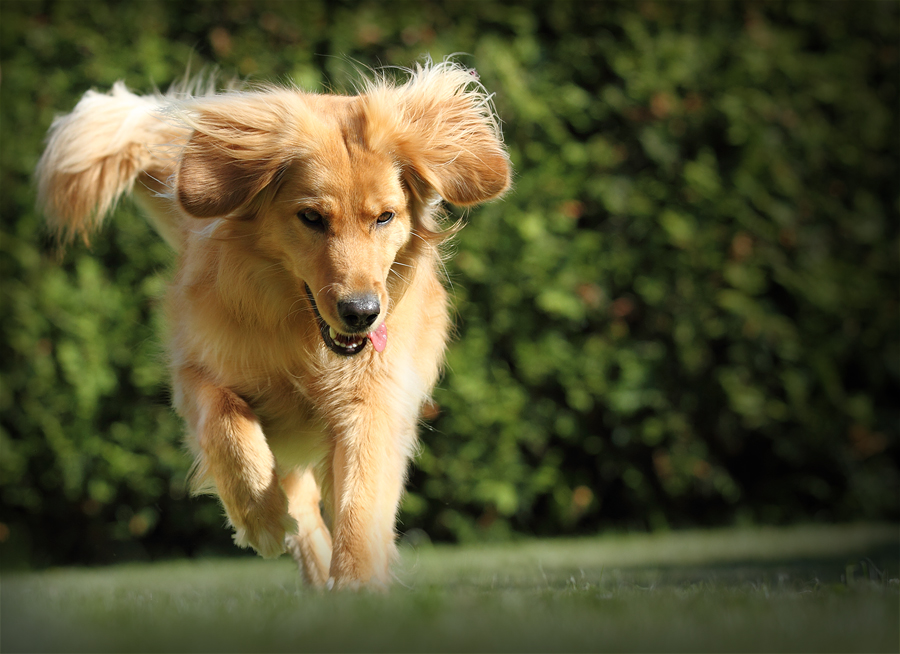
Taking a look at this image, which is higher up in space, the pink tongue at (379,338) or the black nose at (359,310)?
the black nose at (359,310)

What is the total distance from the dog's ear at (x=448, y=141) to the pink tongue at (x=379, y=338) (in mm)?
551

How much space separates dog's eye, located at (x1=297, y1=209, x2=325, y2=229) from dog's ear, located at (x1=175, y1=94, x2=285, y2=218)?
0.19 metres

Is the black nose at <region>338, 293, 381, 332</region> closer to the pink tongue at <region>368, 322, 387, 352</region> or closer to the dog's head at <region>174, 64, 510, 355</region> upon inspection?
the dog's head at <region>174, 64, 510, 355</region>

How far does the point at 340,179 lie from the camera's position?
2.99m

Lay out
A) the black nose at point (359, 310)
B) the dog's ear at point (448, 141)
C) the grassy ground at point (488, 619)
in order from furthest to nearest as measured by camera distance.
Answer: the dog's ear at point (448, 141) < the black nose at point (359, 310) < the grassy ground at point (488, 619)

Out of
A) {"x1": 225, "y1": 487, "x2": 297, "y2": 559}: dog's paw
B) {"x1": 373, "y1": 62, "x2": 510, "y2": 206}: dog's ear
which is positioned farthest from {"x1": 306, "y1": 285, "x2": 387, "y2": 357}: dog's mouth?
{"x1": 373, "y1": 62, "x2": 510, "y2": 206}: dog's ear

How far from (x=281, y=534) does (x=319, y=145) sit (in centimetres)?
134

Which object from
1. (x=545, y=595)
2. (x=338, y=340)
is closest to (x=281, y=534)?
(x=338, y=340)

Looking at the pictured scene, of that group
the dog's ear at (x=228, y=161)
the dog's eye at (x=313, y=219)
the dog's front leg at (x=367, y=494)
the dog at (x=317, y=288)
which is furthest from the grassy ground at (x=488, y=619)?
the dog's ear at (x=228, y=161)

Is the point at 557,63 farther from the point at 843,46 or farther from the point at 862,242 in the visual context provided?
the point at 862,242

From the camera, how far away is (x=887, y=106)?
18.9ft

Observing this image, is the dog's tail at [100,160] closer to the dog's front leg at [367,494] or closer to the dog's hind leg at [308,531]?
the dog's hind leg at [308,531]

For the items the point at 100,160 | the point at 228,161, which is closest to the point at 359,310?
the point at 228,161

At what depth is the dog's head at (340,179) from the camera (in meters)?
2.95
